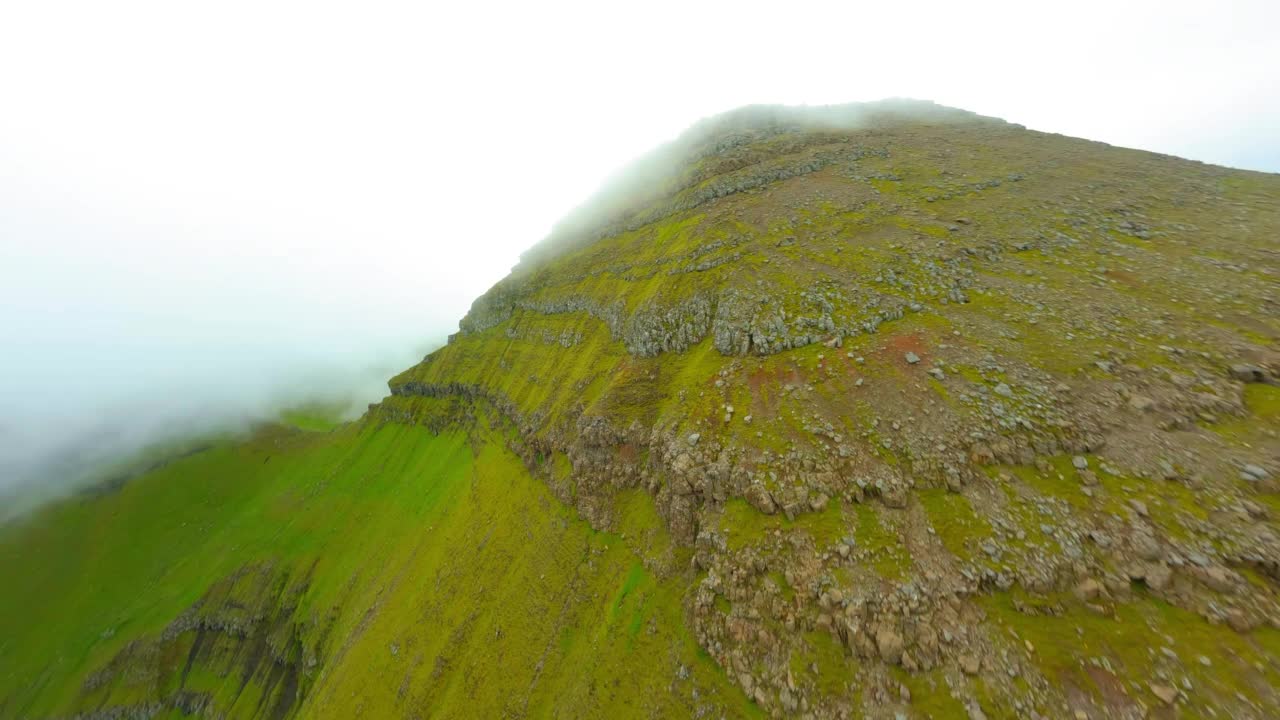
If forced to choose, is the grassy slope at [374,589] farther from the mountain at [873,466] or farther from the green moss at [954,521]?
the green moss at [954,521]

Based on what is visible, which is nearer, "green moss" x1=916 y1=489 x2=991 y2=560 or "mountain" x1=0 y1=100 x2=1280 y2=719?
"mountain" x1=0 y1=100 x2=1280 y2=719

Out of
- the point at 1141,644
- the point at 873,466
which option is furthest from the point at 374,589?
the point at 1141,644

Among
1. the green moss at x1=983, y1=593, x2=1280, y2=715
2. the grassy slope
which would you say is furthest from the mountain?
the grassy slope

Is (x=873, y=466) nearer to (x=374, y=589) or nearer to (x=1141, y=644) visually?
(x=1141, y=644)

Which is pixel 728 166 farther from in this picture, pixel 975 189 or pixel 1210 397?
pixel 1210 397

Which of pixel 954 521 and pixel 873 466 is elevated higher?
pixel 873 466

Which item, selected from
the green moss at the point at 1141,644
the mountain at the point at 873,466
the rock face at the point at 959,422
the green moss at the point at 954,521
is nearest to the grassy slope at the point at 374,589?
the mountain at the point at 873,466

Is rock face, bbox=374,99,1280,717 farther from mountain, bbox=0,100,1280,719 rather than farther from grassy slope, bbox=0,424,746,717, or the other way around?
grassy slope, bbox=0,424,746,717
